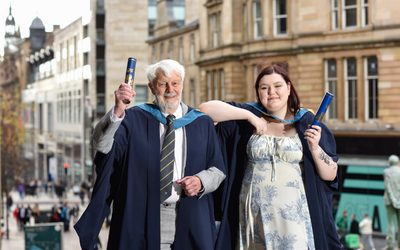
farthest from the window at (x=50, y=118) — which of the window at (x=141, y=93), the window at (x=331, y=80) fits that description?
the window at (x=331, y=80)

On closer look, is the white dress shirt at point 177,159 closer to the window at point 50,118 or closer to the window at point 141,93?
the window at point 141,93

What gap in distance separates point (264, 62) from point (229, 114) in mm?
2863

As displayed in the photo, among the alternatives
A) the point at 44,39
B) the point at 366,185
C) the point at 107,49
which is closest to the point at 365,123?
the point at 366,185

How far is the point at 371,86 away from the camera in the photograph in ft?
72.1

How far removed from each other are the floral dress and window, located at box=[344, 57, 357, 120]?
1949 centimetres

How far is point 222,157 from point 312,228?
84 centimetres

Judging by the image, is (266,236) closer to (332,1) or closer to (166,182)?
(166,182)

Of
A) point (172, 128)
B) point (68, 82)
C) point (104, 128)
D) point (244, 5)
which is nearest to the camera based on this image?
point (104, 128)

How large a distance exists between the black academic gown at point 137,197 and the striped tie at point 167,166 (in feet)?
0.12

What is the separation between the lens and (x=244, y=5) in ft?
91.0

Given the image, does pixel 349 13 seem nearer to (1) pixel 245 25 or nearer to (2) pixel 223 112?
(1) pixel 245 25

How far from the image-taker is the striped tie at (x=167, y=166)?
12.1 feet

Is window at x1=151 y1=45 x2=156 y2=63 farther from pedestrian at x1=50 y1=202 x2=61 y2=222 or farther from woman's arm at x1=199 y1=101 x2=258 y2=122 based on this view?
woman's arm at x1=199 y1=101 x2=258 y2=122

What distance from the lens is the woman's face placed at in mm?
3939
